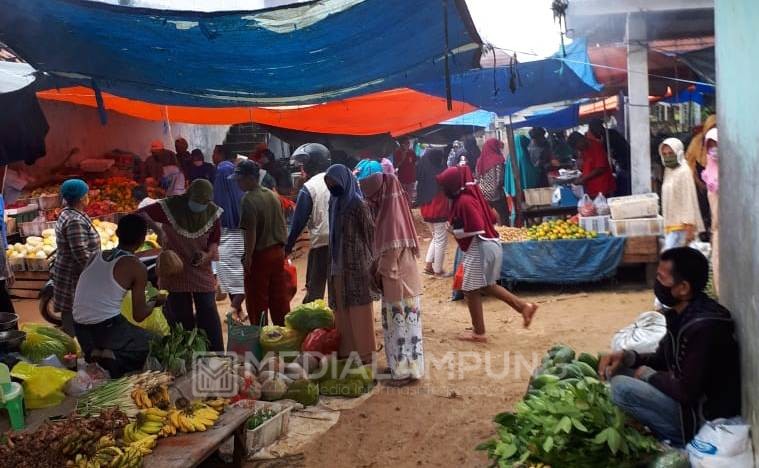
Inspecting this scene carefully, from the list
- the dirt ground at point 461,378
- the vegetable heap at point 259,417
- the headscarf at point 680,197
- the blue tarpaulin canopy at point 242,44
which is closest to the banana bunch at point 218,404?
the vegetable heap at point 259,417

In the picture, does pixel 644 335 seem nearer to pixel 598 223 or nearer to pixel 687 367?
pixel 687 367

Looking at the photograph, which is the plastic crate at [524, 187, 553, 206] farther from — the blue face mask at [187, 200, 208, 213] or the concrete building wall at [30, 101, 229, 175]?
the concrete building wall at [30, 101, 229, 175]

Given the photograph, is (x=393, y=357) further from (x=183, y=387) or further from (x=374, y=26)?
(x=374, y=26)

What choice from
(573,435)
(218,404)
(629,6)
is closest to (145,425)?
(218,404)

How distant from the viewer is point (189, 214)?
5.77 m

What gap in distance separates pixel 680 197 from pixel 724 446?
14.1 ft

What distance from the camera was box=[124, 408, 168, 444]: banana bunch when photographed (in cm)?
374

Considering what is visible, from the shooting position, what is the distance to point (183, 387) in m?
4.55

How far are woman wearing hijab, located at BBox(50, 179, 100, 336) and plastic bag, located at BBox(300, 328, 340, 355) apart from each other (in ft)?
6.11

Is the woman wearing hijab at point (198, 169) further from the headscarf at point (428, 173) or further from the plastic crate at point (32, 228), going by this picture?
the headscarf at point (428, 173)

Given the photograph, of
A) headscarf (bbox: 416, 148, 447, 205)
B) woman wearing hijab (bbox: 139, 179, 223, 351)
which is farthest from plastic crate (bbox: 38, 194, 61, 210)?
headscarf (bbox: 416, 148, 447, 205)

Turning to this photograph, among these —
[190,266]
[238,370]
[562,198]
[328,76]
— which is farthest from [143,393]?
[562,198]

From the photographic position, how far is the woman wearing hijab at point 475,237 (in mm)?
6449

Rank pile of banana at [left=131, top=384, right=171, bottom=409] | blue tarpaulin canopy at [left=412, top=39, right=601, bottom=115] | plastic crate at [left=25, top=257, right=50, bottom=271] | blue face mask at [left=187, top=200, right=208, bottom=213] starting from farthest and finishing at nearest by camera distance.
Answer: blue tarpaulin canopy at [left=412, top=39, right=601, bottom=115] < plastic crate at [left=25, top=257, right=50, bottom=271] < blue face mask at [left=187, top=200, right=208, bottom=213] < pile of banana at [left=131, top=384, right=171, bottom=409]
